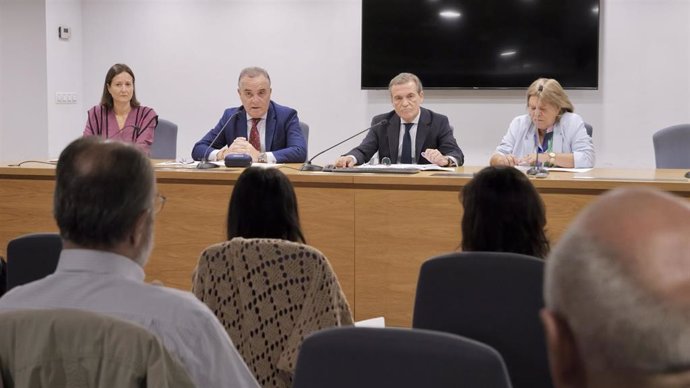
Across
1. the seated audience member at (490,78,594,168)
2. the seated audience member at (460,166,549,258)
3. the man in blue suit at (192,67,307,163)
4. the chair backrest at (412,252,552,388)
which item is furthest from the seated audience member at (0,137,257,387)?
the man in blue suit at (192,67,307,163)

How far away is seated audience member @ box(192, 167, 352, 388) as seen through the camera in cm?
239

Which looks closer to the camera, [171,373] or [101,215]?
[171,373]

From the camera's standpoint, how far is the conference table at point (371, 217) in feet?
13.0

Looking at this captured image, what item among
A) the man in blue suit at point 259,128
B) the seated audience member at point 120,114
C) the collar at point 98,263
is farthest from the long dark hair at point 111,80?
the collar at point 98,263

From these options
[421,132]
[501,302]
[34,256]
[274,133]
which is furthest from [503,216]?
[274,133]

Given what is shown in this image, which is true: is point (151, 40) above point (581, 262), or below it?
above

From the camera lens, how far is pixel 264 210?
263cm

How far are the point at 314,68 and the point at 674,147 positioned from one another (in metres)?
3.15

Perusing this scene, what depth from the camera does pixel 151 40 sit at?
7.98 metres

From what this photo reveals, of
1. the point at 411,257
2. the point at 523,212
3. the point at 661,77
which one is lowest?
the point at 411,257

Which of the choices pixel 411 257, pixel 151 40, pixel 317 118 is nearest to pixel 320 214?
pixel 411 257

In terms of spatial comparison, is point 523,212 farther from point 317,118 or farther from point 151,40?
point 151,40

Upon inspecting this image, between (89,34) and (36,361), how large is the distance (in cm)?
710

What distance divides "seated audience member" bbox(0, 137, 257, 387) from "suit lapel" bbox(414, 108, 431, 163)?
3584 mm
